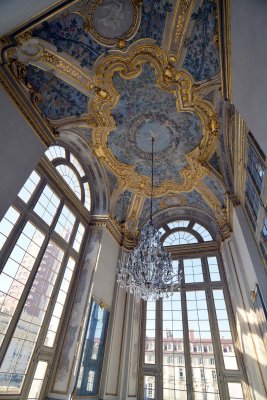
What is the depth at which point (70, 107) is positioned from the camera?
5.97 metres

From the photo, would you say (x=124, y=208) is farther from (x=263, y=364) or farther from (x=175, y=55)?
(x=263, y=364)

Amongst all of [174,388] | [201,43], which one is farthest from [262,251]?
[174,388]

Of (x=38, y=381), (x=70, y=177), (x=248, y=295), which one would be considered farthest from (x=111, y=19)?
(x=38, y=381)

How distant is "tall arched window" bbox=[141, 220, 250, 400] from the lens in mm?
6359

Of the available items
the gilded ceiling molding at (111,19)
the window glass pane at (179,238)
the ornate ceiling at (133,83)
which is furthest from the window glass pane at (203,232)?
the gilded ceiling molding at (111,19)

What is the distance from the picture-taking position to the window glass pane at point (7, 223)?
4461mm

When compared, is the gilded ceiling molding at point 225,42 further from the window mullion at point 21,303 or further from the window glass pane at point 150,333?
the window glass pane at point 150,333

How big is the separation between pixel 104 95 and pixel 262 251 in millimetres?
5155

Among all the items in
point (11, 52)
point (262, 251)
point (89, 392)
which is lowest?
point (89, 392)

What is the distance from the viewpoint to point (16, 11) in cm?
311

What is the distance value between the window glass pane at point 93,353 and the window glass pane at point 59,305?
0.88 m

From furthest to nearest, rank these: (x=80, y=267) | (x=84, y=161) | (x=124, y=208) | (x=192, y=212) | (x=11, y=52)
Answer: (x=192, y=212) < (x=124, y=208) < (x=84, y=161) < (x=80, y=267) < (x=11, y=52)

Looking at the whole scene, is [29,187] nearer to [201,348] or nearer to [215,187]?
[215,187]

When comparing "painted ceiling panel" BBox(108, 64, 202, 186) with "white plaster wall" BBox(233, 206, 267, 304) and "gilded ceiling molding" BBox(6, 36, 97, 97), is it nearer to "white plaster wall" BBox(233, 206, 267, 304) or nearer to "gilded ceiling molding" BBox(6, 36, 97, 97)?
"gilded ceiling molding" BBox(6, 36, 97, 97)
